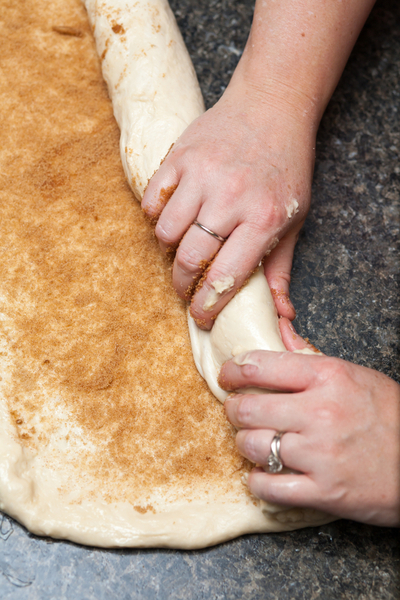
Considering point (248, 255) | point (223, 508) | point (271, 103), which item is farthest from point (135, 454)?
point (271, 103)

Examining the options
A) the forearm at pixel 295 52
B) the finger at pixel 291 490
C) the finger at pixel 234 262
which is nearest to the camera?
the finger at pixel 291 490

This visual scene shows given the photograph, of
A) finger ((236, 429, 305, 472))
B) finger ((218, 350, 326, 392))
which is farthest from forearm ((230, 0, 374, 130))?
finger ((236, 429, 305, 472))

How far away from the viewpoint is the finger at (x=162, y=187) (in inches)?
39.9

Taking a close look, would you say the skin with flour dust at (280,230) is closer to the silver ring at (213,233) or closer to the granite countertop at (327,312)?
the silver ring at (213,233)

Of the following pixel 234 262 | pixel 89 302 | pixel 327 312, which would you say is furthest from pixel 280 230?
pixel 89 302

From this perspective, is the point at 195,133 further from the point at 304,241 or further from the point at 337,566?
the point at 337,566

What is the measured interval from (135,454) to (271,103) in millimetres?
810

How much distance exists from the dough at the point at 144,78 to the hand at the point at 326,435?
0.56 m

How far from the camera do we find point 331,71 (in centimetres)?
115

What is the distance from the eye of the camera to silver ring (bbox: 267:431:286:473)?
2.74ft

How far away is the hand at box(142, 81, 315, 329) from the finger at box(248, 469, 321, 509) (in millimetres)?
346

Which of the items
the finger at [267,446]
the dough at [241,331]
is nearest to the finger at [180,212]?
the dough at [241,331]

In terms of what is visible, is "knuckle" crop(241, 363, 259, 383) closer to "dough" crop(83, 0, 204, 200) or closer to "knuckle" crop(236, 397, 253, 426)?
"knuckle" crop(236, 397, 253, 426)

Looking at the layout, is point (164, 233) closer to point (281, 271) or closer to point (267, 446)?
point (281, 271)
